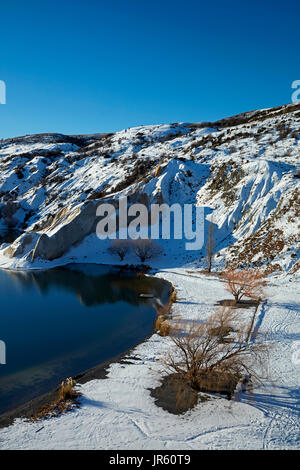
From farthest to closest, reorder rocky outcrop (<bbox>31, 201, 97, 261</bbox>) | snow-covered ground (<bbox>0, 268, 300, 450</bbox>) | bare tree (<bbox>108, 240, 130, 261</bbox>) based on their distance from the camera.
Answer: rocky outcrop (<bbox>31, 201, 97, 261</bbox>) → bare tree (<bbox>108, 240, 130, 261</bbox>) → snow-covered ground (<bbox>0, 268, 300, 450</bbox>)

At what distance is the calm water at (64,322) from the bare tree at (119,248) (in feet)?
12.9

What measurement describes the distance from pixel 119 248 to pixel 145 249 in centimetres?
388

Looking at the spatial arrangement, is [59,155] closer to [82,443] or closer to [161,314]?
[161,314]

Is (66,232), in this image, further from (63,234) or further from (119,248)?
(119,248)

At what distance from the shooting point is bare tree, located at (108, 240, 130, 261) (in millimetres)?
38938

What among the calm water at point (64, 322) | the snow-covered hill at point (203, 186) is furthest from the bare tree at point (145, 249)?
the calm water at point (64, 322)

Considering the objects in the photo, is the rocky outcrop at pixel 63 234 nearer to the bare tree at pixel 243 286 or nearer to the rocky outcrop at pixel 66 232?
the rocky outcrop at pixel 66 232

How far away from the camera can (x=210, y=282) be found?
94.4ft

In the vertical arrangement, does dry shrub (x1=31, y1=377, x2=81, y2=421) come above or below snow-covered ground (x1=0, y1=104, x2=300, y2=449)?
below

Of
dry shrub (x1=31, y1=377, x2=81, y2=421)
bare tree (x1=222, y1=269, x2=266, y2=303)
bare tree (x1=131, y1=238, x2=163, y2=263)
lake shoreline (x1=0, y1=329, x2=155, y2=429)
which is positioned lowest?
lake shoreline (x1=0, y1=329, x2=155, y2=429)

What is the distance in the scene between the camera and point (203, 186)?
46.5m

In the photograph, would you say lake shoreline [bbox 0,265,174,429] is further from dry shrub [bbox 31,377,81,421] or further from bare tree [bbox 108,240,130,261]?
bare tree [bbox 108,240,130,261]

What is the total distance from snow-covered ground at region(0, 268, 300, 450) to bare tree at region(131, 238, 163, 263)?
22.4m

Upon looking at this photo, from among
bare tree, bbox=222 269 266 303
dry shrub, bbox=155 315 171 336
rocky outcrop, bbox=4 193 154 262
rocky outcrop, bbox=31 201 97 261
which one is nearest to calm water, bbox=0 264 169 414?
dry shrub, bbox=155 315 171 336
